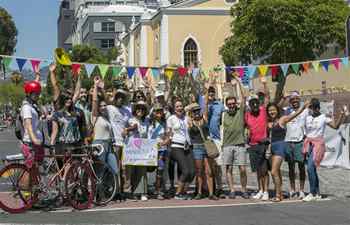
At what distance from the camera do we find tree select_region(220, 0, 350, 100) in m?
42.3

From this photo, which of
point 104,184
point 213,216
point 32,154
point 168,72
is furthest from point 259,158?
point 168,72

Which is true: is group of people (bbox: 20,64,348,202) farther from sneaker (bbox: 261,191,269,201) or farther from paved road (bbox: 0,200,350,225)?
paved road (bbox: 0,200,350,225)

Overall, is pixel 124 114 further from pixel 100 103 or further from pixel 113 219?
pixel 113 219

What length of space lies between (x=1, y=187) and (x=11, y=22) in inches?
2402

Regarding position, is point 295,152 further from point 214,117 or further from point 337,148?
point 337,148

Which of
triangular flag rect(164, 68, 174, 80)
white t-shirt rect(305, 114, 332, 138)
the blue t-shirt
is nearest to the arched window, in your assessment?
triangular flag rect(164, 68, 174, 80)

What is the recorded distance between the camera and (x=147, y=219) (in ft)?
33.3

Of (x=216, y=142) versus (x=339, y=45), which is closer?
(x=216, y=142)

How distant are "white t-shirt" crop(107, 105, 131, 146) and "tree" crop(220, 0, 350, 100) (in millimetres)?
30325

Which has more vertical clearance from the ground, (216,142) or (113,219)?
(216,142)

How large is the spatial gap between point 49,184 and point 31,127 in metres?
0.98

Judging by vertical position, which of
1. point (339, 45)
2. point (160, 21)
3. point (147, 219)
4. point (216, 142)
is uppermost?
point (160, 21)

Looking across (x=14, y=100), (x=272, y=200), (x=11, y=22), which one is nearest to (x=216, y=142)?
(x=272, y=200)

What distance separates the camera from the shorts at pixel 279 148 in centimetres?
1220
